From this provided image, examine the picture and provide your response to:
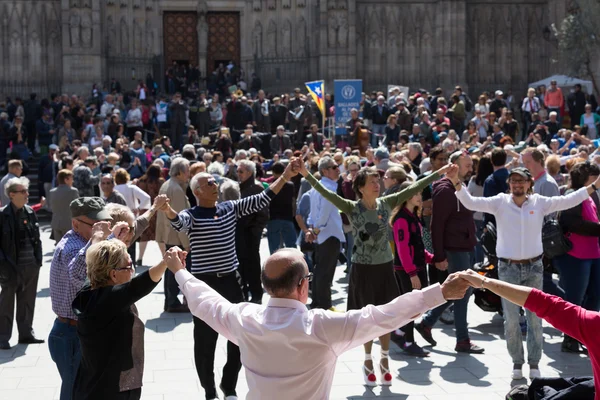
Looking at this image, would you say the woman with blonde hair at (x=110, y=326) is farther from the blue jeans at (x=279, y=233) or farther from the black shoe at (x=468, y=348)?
the blue jeans at (x=279, y=233)

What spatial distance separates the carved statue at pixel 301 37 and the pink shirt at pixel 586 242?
947 inches

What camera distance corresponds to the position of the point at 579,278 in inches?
359

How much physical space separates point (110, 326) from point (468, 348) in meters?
5.04

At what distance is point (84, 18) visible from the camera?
30.3 meters

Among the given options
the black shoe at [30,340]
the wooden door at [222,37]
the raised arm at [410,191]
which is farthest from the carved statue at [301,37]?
the raised arm at [410,191]

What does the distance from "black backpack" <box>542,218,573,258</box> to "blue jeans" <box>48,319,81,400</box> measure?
485cm

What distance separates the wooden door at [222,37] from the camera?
33.3 metres

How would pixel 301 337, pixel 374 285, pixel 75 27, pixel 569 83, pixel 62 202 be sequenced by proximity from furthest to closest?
pixel 75 27 → pixel 569 83 → pixel 62 202 → pixel 374 285 → pixel 301 337

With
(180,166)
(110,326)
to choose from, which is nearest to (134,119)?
(180,166)

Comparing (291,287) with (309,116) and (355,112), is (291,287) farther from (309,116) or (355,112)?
(309,116)

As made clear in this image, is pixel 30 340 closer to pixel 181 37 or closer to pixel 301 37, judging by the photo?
pixel 301 37

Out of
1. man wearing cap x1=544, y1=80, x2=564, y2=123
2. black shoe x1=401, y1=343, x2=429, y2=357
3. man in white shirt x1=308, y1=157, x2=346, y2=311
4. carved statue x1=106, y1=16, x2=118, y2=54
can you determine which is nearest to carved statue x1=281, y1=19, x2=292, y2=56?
carved statue x1=106, y1=16, x2=118, y2=54

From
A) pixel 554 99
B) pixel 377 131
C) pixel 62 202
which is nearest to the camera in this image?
pixel 62 202

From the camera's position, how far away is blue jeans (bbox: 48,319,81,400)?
594cm
